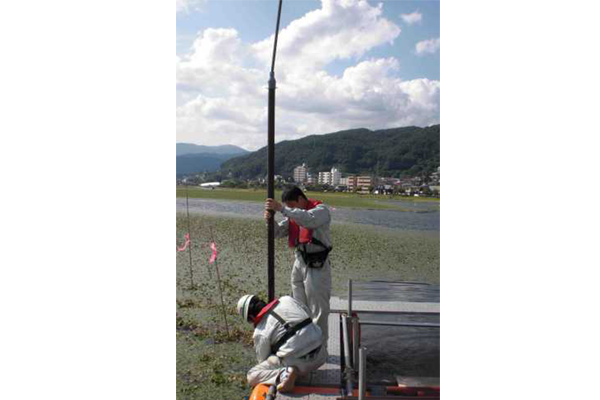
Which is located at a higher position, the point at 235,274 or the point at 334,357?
the point at 334,357

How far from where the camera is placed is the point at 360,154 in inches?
225

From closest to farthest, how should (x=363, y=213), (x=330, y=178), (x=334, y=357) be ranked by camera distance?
1. (x=334, y=357)
2. (x=330, y=178)
3. (x=363, y=213)

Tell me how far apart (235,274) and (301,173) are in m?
3.37

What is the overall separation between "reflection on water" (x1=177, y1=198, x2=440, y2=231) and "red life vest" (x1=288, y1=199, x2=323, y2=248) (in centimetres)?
395

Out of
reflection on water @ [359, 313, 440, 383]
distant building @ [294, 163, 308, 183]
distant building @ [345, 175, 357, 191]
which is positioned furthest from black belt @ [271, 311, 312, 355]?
distant building @ [345, 175, 357, 191]

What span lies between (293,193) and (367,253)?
6.51 meters

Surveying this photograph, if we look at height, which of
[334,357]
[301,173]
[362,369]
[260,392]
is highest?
[301,173]

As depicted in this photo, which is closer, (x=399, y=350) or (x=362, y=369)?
(x=362, y=369)

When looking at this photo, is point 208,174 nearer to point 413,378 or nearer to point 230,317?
point 230,317

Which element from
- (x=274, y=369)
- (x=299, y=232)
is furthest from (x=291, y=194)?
(x=274, y=369)

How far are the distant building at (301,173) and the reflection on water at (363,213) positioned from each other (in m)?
2.59

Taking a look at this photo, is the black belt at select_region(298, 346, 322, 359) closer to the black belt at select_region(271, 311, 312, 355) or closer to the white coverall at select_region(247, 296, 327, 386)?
the white coverall at select_region(247, 296, 327, 386)

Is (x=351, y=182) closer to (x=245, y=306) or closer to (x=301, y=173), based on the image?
(x=301, y=173)

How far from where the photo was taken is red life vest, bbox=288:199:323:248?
331 centimetres
